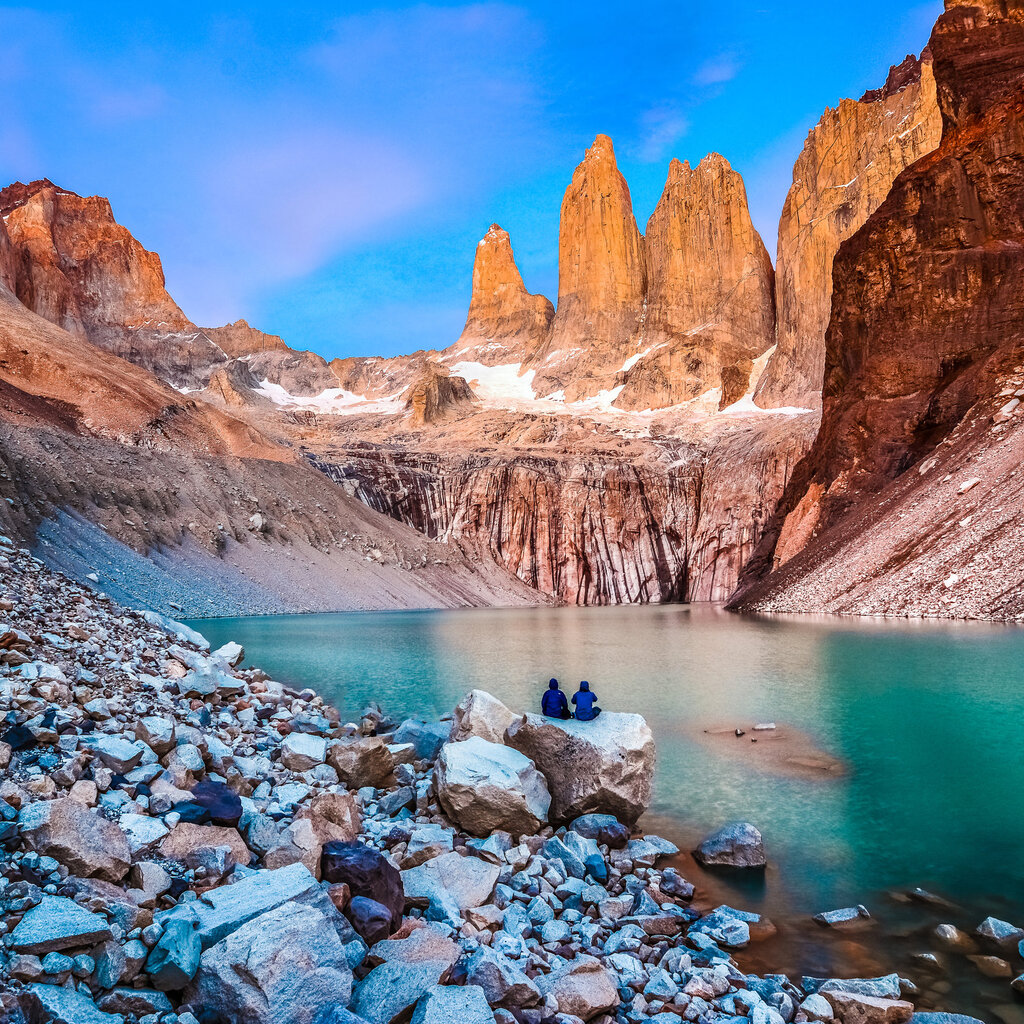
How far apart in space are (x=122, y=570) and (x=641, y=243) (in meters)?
111

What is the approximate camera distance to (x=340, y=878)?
5.87 meters

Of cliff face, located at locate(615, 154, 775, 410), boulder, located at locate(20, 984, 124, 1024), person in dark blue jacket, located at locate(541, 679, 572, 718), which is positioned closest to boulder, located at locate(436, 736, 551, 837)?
person in dark blue jacket, located at locate(541, 679, 572, 718)

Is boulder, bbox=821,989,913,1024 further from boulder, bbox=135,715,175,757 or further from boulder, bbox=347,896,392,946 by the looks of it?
boulder, bbox=135,715,175,757

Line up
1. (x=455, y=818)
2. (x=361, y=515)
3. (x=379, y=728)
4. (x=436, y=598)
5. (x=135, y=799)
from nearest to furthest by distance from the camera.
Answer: (x=135, y=799) → (x=455, y=818) → (x=379, y=728) → (x=436, y=598) → (x=361, y=515)

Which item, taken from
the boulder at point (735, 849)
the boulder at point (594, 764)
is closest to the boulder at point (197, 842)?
the boulder at point (594, 764)

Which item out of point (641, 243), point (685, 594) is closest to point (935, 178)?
point (685, 594)

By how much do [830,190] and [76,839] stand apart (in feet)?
361

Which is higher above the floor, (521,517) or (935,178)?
(935,178)

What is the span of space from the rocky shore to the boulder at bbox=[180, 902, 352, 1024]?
12 millimetres

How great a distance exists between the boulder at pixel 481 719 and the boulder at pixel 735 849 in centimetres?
314

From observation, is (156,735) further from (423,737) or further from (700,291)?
(700,291)

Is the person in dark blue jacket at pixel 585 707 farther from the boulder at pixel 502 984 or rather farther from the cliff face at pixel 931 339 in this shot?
the cliff face at pixel 931 339

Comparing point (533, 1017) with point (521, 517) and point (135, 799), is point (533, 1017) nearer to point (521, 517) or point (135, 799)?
point (135, 799)

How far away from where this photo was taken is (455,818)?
321 inches
